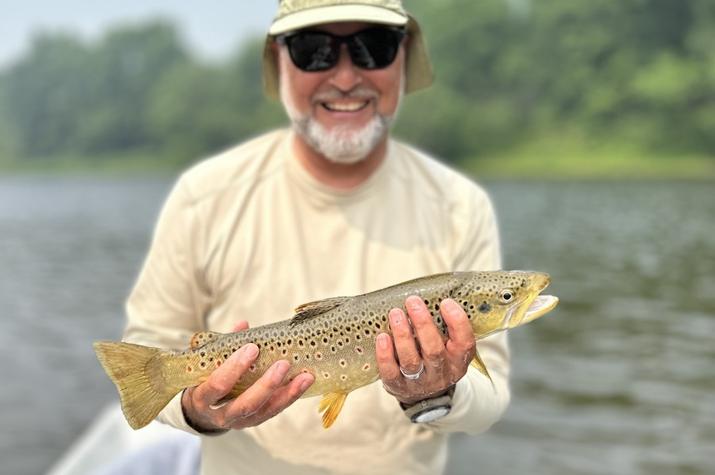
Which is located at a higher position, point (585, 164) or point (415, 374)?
point (415, 374)

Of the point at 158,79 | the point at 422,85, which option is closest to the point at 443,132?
the point at 158,79

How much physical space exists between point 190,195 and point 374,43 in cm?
105

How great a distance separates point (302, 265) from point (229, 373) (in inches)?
32.2

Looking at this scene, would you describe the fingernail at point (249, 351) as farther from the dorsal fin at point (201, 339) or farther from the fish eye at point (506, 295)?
the fish eye at point (506, 295)

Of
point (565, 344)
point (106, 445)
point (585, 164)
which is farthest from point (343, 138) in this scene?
point (585, 164)

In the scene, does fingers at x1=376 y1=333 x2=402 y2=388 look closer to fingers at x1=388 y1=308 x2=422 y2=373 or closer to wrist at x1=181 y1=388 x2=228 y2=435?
fingers at x1=388 y1=308 x2=422 y2=373

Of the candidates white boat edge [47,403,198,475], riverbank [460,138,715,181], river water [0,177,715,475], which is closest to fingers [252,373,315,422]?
white boat edge [47,403,198,475]

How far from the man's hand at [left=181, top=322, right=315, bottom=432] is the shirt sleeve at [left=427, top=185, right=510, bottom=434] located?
0.72 meters

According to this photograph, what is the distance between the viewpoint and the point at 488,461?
10898 mm

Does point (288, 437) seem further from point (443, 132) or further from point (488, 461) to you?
point (443, 132)

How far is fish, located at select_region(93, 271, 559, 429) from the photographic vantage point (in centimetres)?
315

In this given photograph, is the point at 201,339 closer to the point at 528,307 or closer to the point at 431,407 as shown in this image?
Answer: the point at 431,407

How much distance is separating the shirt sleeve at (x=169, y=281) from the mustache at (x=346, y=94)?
0.72 metres

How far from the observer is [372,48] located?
12.3 ft
